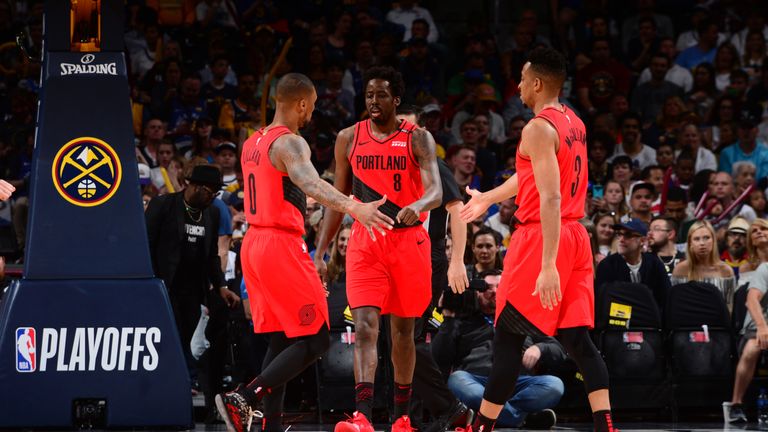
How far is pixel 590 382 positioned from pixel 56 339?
3454 mm

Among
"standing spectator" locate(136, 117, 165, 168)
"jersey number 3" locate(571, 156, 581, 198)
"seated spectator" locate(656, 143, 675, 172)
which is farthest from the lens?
"seated spectator" locate(656, 143, 675, 172)

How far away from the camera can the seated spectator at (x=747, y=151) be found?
12.9 meters

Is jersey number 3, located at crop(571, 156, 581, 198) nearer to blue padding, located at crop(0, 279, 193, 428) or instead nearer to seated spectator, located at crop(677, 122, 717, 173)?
blue padding, located at crop(0, 279, 193, 428)

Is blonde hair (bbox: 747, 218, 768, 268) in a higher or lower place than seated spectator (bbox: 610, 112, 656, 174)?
lower

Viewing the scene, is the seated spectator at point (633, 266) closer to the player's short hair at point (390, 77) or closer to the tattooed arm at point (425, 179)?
the tattooed arm at point (425, 179)

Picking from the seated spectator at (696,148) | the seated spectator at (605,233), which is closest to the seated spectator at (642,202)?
the seated spectator at (605,233)

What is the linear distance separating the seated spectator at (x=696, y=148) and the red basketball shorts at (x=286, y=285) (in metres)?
7.29

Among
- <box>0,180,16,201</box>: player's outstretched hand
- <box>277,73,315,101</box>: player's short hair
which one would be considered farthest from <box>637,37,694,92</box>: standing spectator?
<box>0,180,16,201</box>: player's outstretched hand

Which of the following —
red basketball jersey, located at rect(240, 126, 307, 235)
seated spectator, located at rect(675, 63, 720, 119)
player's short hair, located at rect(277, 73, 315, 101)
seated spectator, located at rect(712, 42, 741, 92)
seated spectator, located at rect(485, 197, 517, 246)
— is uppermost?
seated spectator, located at rect(712, 42, 741, 92)

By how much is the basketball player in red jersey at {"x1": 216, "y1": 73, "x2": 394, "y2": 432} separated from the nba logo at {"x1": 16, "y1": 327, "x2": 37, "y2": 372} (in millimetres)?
1527

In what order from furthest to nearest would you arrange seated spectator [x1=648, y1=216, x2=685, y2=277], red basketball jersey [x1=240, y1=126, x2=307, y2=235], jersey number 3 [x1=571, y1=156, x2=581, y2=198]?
seated spectator [x1=648, y1=216, x2=685, y2=277] → red basketball jersey [x1=240, y1=126, x2=307, y2=235] → jersey number 3 [x1=571, y1=156, x2=581, y2=198]

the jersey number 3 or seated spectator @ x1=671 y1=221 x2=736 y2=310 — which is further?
seated spectator @ x1=671 y1=221 x2=736 y2=310

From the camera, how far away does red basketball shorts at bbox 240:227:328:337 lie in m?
6.50

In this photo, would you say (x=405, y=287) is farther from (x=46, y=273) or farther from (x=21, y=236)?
(x=21, y=236)
